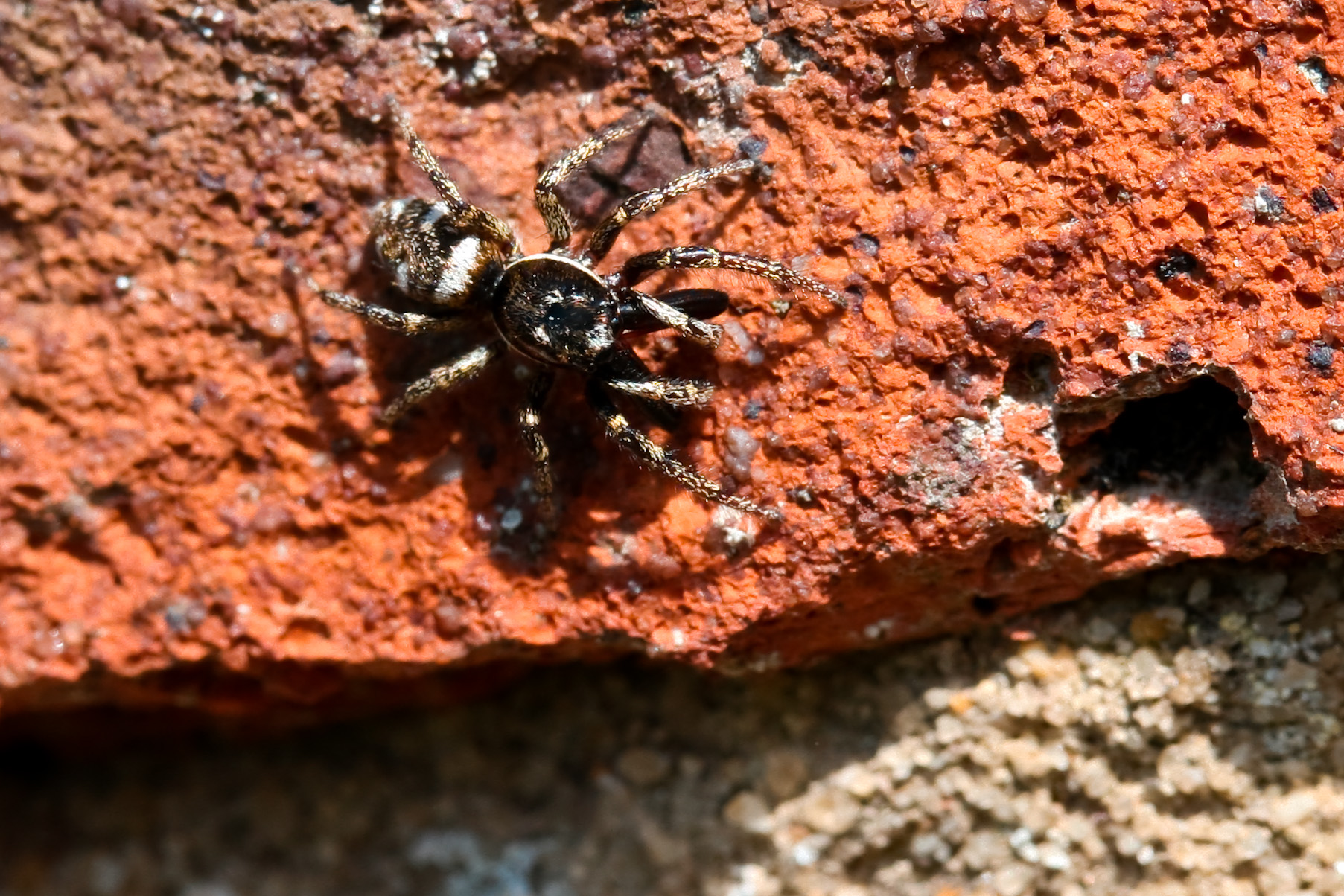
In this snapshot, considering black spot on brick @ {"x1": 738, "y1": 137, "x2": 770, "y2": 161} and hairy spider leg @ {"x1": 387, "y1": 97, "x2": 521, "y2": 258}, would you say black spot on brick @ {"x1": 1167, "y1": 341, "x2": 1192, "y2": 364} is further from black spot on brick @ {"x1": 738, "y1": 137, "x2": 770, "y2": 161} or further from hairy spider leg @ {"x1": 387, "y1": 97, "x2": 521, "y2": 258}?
hairy spider leg @ {"x1": 387, "y1": 97, "x2": 521, "y2": 258}

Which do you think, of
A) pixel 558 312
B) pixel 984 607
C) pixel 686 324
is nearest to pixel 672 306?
pixel 686 324

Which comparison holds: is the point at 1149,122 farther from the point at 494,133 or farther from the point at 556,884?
the point at 556,884

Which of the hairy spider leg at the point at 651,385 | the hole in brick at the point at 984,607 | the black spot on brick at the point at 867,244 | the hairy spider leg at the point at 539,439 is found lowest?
the hole in brick at the point at 984,607

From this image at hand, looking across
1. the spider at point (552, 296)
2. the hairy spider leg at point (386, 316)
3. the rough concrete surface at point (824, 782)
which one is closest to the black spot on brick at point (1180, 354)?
the rough concrete surface at point (824, 782)

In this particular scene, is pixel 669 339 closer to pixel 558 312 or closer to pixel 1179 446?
pixel 558 312

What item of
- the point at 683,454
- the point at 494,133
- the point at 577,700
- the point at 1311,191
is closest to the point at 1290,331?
the point at 1311,191

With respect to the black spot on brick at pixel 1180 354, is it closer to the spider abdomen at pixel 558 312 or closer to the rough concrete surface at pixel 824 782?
the rough concrete surface at pixel 824 782

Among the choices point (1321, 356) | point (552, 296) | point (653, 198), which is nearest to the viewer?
point (1321, 356)
